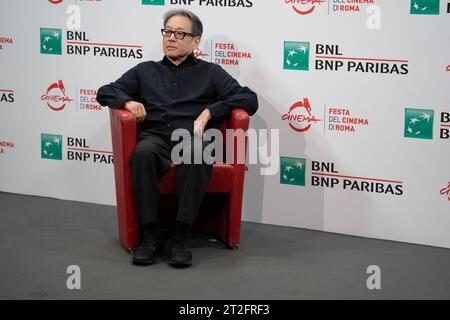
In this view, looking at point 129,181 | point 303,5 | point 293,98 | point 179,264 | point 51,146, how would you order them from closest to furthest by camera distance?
point 179,264 < point 129,181 < point 303,5 < point 293,98 < point 51,146

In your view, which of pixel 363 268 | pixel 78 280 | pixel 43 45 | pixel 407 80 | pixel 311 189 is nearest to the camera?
pixel 78 280

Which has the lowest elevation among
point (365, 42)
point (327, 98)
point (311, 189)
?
point (311, 189)

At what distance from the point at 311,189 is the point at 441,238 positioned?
2.52 ft

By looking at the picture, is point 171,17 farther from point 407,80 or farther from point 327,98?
point 407,80

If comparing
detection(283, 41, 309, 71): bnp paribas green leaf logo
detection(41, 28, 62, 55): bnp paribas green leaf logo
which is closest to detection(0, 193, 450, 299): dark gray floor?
detection(283, 41, 309, 71): bnp paribas green leaf logo

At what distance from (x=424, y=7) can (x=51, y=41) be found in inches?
91.3

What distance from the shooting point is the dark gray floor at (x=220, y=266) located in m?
3.43

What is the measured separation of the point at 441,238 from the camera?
13.6 ft

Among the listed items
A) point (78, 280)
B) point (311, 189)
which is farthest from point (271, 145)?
point (78, 280)

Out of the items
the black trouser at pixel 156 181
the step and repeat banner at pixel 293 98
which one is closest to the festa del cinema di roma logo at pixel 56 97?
the step and repeat banner at pixel 293 98

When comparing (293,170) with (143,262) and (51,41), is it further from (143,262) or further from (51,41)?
(51,41)

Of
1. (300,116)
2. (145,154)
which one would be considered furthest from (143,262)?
(300,116)

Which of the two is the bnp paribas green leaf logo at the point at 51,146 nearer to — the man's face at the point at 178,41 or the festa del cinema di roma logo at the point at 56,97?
the festa del cinema di roma logo at the point at 56,97

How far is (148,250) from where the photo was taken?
12.4 ft
